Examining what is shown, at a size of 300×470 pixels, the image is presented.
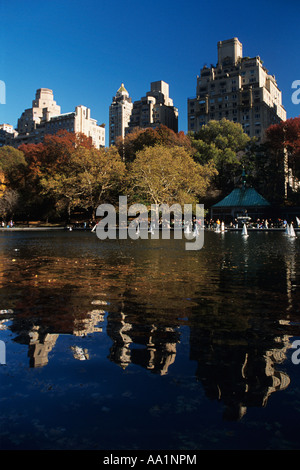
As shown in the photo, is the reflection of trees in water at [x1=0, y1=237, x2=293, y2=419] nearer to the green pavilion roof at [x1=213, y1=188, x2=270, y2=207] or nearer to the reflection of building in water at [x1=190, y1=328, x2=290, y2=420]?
the reflection of building in water at [x1=190, y1=328, x2=290, y2=420]

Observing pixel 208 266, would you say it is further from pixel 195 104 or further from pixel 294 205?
pixel 195 104

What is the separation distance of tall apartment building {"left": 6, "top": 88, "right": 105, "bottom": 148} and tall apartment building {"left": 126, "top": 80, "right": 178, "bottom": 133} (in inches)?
827

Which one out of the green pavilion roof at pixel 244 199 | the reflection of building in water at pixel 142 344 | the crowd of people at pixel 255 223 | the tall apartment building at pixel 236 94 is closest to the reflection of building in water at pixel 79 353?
the reflection of building in water at pixel 142 344

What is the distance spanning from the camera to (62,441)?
2.31 metres

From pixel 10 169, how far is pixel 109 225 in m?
23.7

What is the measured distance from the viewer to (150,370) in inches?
135

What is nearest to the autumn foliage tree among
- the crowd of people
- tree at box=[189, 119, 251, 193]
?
tree at box=[189, 119, 251, 193]

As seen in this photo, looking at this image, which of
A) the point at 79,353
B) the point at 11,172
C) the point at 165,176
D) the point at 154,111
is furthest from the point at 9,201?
the point at 154,111

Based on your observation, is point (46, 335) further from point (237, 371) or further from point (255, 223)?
point (255, 223)

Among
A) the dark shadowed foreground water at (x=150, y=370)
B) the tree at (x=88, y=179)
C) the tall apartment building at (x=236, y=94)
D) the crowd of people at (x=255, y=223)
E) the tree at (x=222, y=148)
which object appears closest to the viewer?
the dark shadowed foreground water at (x=150, y=370)

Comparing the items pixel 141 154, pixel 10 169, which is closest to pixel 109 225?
pixel 141 154

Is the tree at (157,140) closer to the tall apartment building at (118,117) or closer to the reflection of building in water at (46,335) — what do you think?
the reflection of building in water at (46,335)

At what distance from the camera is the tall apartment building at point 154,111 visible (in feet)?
493

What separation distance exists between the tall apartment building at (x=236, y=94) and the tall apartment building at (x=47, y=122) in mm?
55589
